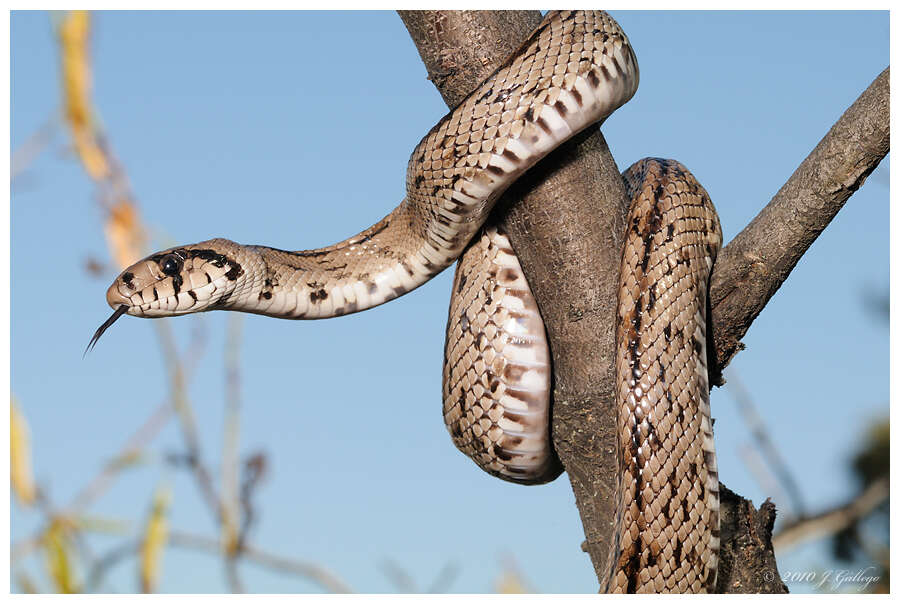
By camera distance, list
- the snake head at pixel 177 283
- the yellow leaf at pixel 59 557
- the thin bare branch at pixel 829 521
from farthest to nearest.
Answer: the snake head at pixel 177 283 → the thin bare branch at pixel 829 521 → the yellow leaf at pixel 59 557

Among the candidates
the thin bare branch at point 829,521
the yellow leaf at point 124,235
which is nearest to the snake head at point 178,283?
the yellow leaf at point 124,235

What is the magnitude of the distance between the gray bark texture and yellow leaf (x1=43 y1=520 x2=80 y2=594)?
165 centimetres

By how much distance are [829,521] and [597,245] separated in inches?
57.6

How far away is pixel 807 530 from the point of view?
3240 mm

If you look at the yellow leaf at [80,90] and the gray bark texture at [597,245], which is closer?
the yellow leaf at [80,90]

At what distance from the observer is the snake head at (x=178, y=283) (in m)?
3.82

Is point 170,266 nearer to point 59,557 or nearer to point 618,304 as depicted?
point 618,304

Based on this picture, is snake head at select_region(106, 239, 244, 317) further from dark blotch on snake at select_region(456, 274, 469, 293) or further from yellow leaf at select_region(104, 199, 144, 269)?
yellow leaf at select_region(104, 199, 144, 269)

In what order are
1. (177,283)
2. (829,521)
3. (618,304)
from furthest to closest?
1. (177,283)
2. (829,521)
3. (618,304)

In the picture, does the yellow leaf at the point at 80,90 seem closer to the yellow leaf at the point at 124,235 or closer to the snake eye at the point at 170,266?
the yellow leaf at the point at 124,235

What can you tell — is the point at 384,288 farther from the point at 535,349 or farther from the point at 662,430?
the point at 662,430

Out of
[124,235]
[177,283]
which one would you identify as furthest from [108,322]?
[124,235]

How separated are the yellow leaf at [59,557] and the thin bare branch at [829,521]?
2357 millimetres

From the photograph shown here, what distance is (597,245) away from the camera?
279cm
